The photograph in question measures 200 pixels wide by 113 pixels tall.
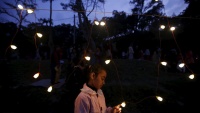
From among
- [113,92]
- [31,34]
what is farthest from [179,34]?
[113,92]

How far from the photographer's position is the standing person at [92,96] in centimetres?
238

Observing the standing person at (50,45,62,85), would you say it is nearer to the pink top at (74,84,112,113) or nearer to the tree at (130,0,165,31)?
the pink top at (74,84,112,113)

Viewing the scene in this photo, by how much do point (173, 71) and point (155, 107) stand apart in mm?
7755

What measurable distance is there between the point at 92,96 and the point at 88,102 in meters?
0.10

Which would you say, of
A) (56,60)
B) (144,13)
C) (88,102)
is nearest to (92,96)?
(88,102)

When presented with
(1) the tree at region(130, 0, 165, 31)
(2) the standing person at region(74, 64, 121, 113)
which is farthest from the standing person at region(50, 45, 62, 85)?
(1) the tree at region(130, 0, 165, 31)

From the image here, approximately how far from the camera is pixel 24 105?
8.53 m

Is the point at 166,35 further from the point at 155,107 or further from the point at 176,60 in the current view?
the point at 155,107

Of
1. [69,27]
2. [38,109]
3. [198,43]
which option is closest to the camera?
[38,109]

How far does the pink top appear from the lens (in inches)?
93.4

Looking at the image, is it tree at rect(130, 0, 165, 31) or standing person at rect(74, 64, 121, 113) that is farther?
tree at rect(130, 0, 165, 31)

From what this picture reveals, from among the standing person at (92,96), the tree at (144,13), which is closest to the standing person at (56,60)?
the standing person at (92,96)

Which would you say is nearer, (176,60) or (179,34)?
(176,60)

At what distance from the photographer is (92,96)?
2.49 meters
